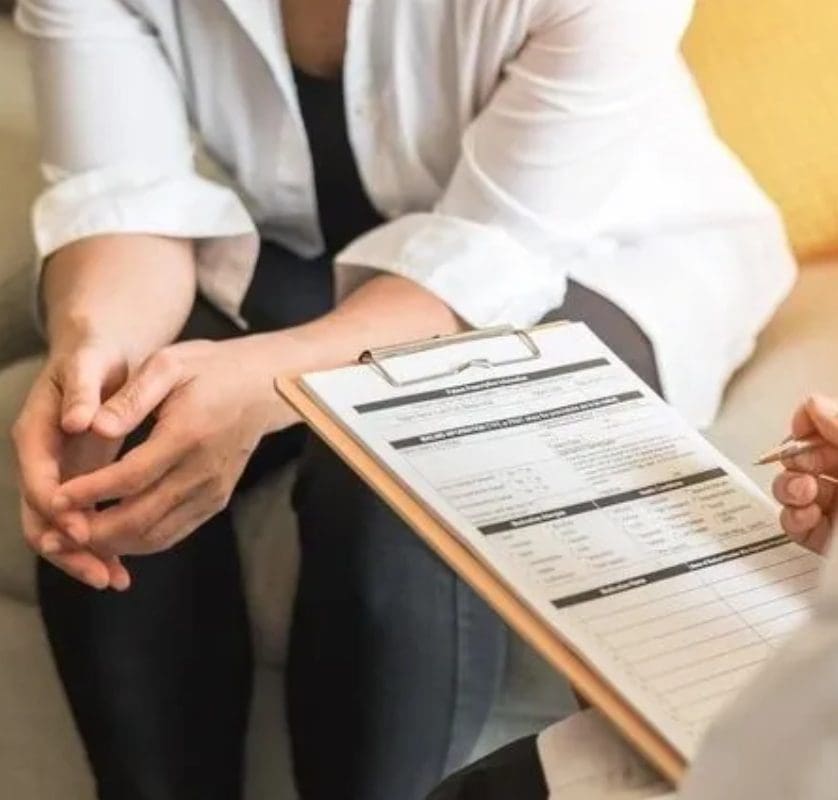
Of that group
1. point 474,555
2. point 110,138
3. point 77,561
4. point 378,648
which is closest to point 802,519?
point 474,555

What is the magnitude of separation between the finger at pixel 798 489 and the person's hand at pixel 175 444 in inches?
12.5

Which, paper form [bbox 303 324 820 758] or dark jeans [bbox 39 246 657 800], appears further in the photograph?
dark jeans [bbox 39 246 657 800]

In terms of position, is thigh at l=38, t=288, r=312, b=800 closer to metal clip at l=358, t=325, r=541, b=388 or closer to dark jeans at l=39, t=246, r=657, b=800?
dark jeans at l=39, t=246, r=657, b=800

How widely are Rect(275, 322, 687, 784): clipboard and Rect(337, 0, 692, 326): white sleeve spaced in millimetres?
126

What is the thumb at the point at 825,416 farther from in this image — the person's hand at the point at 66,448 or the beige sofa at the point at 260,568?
the person's hand at the point at 66,448

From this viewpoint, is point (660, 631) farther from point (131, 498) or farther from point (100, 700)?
point (100, 700)

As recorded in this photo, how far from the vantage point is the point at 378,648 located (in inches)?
39.4

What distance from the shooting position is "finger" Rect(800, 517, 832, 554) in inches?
31.0

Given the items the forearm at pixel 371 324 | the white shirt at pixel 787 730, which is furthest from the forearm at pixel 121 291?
the white shirt at pixel 787 730

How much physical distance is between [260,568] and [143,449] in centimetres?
20

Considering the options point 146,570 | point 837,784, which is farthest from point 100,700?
point 837,784

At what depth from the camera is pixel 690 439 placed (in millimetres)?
876

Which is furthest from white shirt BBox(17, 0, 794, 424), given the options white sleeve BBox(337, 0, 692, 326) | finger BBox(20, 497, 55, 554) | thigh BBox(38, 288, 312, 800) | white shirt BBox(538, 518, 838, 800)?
white shirt BBox(538, 518, 838, 800)

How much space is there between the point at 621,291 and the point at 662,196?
0.30 ft
